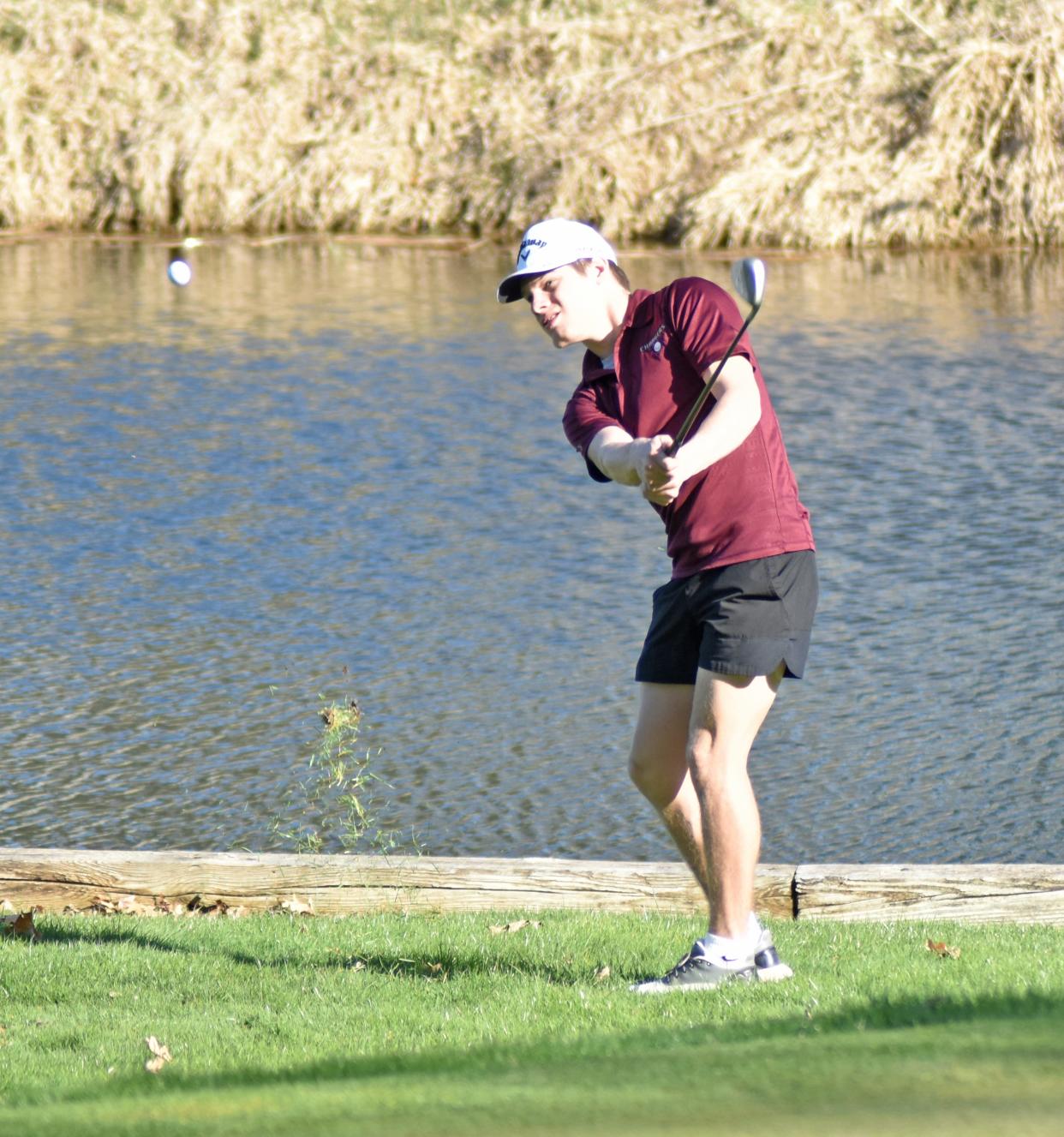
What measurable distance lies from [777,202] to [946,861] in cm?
2302

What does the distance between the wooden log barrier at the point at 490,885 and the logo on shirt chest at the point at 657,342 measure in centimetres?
205

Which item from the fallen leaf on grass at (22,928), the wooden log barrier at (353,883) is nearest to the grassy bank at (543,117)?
the wooden log barrier at (353,883)

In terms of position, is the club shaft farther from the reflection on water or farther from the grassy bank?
the grassy bank

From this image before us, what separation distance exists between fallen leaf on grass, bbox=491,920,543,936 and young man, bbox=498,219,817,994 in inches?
37.2

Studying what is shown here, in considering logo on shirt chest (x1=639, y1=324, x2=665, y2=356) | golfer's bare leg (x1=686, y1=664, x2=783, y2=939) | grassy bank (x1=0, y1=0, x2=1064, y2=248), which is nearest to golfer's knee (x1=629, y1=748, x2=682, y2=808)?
golfer's bare leg (x1=686, y1=664, x2=783, y2=939)

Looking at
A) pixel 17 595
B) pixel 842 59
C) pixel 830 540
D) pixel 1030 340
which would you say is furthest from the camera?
pixel 842 59

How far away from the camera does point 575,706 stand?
9.57 meters

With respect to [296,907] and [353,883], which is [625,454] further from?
[296,907]

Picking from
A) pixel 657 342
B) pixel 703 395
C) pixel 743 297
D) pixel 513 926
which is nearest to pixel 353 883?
pixel 513 926

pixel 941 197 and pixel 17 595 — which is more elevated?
pixel 941 197

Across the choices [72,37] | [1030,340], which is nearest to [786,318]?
[1030,340]

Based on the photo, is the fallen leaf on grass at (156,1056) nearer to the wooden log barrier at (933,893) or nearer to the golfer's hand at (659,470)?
the golfer's hand at (659,470)

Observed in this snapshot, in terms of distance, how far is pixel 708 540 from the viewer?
493 cm

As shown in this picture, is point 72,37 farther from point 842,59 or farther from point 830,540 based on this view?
point 830,540
